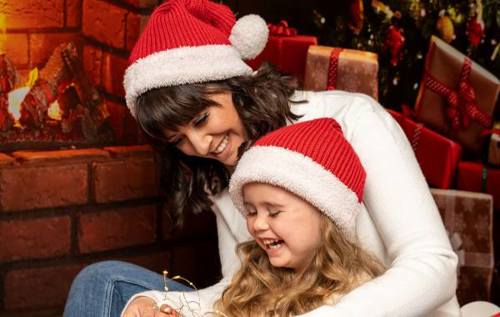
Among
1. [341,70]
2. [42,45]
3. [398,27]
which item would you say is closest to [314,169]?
[341,70]

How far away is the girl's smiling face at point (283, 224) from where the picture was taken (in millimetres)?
1435

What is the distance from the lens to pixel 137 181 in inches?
92.6

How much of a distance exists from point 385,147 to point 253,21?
36cm

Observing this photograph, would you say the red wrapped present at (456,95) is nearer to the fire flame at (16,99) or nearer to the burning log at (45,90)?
the burning log at (45,90)

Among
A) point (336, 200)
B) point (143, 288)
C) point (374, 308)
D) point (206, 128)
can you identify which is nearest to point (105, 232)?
point (143, 288)

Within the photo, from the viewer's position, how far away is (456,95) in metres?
2.34

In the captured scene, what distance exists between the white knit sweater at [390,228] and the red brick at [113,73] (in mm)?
700

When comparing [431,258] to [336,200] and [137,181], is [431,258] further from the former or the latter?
[137,181]

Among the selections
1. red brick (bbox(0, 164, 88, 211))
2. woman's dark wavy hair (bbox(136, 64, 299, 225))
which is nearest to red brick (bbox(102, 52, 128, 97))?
red brick (bbox(0, 164, 88, 211))

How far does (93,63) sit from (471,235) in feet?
3.65

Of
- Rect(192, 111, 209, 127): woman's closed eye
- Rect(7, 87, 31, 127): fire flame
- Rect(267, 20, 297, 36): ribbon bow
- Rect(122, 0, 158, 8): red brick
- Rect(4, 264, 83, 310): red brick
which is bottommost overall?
Rect(4, 264, 83, 310): red brick

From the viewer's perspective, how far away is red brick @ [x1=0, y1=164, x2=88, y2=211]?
219 cm

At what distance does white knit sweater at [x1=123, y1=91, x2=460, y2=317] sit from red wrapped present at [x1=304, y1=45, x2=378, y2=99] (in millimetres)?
492

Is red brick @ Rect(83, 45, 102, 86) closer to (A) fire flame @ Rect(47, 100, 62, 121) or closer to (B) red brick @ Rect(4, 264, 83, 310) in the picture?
(A) fire flame @ Rect(47, 100, 62, 121)
